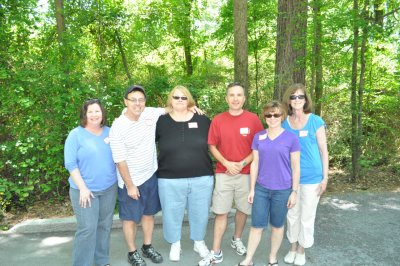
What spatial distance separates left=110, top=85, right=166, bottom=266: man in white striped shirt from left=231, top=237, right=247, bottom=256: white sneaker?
34.8 inches

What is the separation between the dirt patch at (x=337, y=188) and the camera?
5.06 metres

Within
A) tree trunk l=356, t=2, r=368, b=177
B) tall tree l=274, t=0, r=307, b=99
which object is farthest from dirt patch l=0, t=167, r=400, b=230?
tall tree l=274, t=0, r=307, b=99

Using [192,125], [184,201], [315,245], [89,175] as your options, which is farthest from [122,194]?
[315,245]

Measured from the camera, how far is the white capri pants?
3523mm

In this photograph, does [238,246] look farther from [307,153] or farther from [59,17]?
[59,17]

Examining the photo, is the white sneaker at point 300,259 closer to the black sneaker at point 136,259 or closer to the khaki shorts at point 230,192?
the khaki shorts at point 230,192

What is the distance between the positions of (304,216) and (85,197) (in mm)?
2231

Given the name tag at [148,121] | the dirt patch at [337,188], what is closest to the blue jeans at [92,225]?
the name tag at [148,121]

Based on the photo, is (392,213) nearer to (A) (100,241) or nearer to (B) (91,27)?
(A) (100,241)

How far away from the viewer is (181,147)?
A: 3543mm

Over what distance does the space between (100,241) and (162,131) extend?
1318mm

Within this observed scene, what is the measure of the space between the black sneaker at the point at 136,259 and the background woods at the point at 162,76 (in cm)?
206

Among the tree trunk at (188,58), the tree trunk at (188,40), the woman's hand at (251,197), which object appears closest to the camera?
the woman's hand at (251,197)

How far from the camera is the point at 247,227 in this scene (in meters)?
4.73
